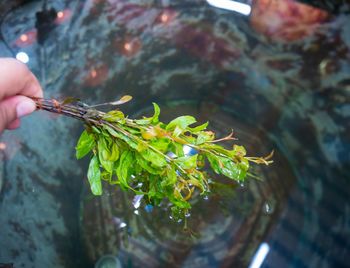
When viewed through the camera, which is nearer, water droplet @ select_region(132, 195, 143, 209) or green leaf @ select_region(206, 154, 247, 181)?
green leaf @ select_region(206, 154, 247, 181)

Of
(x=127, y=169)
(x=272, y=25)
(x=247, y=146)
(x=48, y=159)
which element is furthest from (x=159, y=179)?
(x=272, y=25)

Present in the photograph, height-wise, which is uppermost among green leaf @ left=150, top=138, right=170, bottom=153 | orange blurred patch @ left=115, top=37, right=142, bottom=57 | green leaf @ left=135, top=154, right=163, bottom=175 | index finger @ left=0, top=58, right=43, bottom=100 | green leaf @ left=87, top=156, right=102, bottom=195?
index finger @ left=0, top=58, right=43, bottom=100

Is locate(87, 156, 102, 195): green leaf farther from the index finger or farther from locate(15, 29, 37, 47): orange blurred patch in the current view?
locate(15, 29, 37, 47): orange blurred patch

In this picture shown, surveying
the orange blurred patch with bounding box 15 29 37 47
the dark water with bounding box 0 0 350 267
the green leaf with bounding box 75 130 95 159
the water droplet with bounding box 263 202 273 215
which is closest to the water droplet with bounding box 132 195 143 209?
the dark water with bounding box 0 0 350 267

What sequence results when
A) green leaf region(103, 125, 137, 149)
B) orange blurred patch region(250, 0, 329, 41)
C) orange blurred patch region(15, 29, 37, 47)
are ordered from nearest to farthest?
green leaf region(103, 125, 137, 149), orange blurred patch region(15, 29, 37, 47), orange blurred patch region(250, 0, 329, 41)

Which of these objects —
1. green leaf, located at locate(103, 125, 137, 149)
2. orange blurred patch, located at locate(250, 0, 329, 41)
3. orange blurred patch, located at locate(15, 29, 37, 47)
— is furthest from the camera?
orange blurred patch, located at locate(250, 0, 329, 41)

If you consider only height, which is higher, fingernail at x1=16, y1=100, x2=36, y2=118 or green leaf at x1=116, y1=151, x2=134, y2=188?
fingernail at x1=16, y1=100, x2=36, y2=118

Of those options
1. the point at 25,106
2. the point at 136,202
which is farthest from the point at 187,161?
the point at 136,202

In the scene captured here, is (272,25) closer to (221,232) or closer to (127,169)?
(221,232)
